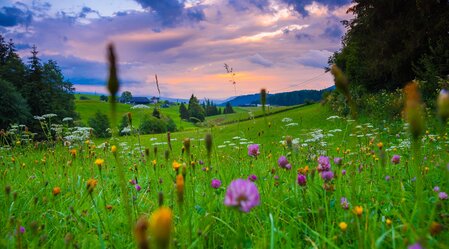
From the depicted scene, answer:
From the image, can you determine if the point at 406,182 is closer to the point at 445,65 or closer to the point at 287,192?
the point at 287,192

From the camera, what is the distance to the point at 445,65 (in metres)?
15.8

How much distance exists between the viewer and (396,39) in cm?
1977

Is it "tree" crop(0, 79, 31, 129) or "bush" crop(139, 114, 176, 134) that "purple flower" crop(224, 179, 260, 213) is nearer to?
"bush" crop(139, 114, 176, 134)

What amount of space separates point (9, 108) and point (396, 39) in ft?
101

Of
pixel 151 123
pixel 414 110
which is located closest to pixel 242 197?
pixel 414 110

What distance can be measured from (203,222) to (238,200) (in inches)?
33.0

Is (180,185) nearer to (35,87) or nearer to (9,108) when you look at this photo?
(9,108)

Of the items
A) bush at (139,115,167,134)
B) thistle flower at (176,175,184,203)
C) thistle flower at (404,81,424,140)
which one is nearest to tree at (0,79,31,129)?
bush at (139,115,167,134)

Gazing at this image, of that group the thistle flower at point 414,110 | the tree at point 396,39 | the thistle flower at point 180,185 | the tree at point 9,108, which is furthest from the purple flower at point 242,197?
the tree at point 9,108

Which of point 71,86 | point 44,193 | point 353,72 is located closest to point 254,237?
point 44,193

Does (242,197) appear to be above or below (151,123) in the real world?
above

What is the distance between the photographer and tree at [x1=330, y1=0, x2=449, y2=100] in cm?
1730

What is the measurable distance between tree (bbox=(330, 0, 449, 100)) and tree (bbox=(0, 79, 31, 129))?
28637 millimetres

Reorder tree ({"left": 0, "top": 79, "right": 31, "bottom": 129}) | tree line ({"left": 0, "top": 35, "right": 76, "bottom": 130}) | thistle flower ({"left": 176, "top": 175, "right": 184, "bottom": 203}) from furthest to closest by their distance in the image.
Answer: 1. tree line ({"left": 0, "top": 35, "right": 76, "bottom": 130})
2. tree ({"left": 0, "top": 79, "right": 31, "bottom": 129})
3. thistle flower ({"left": 176, "top": 175, "right": 184, "bottom": 203})
